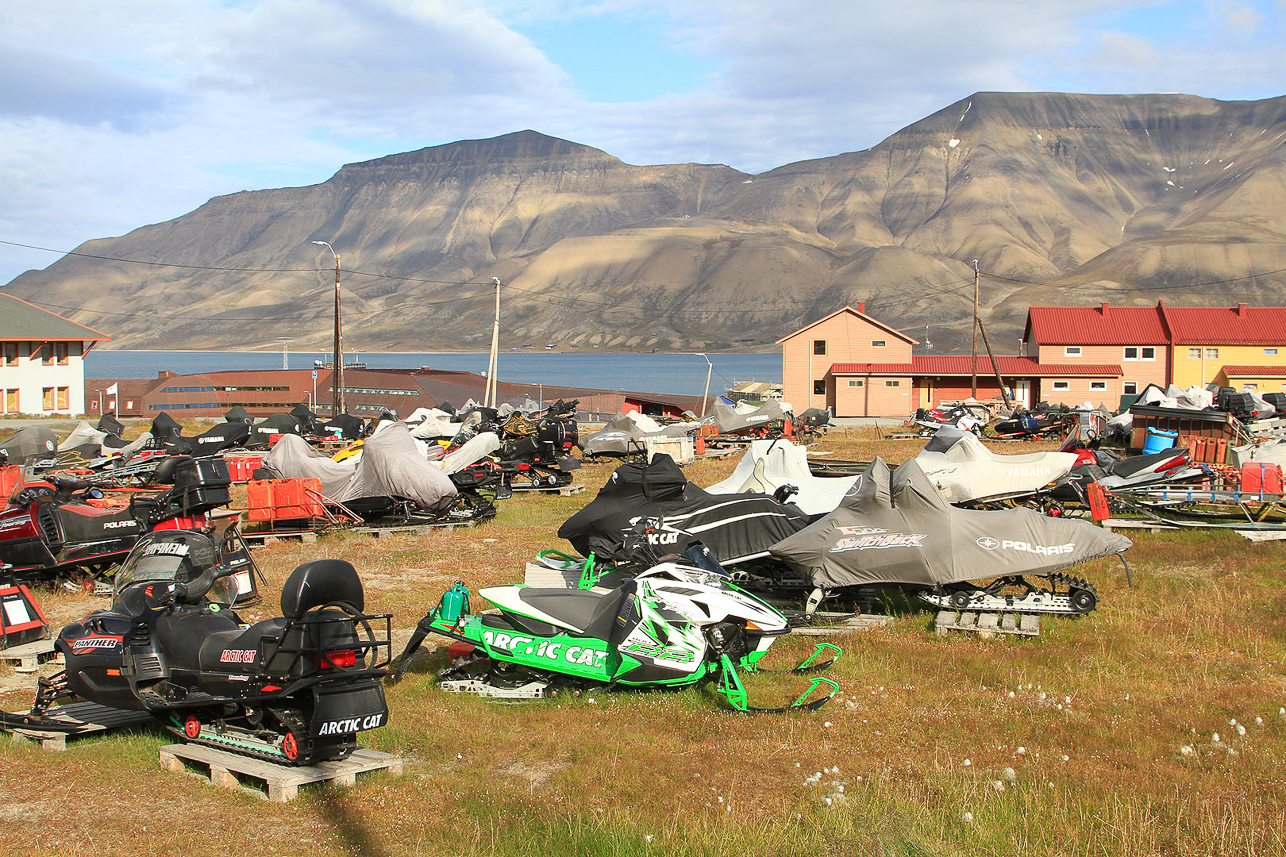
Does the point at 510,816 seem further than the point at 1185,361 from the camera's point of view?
No

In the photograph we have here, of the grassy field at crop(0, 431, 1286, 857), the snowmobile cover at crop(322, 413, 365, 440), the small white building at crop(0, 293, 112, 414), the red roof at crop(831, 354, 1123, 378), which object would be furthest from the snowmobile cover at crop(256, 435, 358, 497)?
the red roof at crop(831, 354, 1123, 378)

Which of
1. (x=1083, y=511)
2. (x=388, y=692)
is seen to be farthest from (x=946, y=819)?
(x=1083, y=511)

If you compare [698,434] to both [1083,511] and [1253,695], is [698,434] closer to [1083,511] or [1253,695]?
[1083,511]

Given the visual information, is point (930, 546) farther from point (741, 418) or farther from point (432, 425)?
point (741, 418)

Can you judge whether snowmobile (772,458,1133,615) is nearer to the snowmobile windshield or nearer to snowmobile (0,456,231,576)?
the snowmobile windshield

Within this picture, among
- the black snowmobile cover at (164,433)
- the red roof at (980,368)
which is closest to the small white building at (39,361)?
the black snowmobile cover at (164,433)

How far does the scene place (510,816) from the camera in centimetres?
713

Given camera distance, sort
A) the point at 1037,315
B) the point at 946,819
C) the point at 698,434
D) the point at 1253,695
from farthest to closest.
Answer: the point at 1037,315 → the point at 698,434 → the point at 1253,695 → the point at 946,819

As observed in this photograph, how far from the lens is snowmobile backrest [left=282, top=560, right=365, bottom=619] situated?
7.32 m

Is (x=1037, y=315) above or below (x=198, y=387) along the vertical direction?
above

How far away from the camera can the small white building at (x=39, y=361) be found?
52.8 m

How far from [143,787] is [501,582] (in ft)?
26.6

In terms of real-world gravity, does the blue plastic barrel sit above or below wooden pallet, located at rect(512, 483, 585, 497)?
above

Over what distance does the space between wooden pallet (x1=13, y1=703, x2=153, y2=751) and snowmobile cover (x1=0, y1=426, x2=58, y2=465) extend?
25.7 m
